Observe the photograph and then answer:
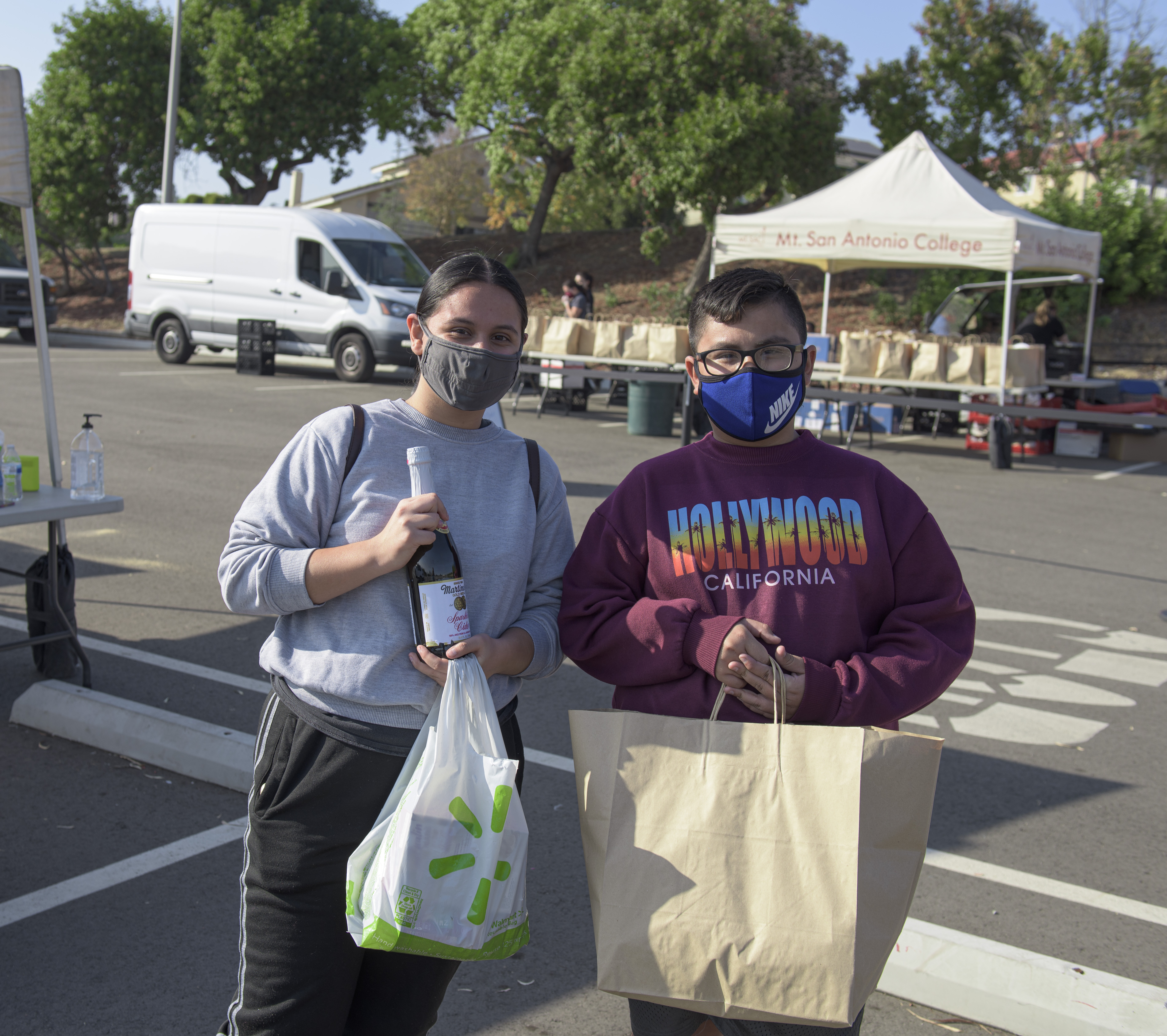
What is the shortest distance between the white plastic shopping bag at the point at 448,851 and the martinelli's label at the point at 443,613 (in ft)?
0.23

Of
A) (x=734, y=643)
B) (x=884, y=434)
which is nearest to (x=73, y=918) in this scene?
(x=734, y=643)

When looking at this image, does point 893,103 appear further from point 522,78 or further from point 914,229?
point 914,229

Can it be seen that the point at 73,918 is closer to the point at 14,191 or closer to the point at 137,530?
the point at 14,191

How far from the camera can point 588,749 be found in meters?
1.81

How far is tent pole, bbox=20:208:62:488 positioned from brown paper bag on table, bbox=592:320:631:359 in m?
11.5

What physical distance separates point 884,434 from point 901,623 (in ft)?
48.7

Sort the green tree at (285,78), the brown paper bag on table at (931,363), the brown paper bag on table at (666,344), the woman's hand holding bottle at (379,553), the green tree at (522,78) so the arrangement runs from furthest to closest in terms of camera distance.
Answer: the green tree at (285,78) < the green tree at (522,78) < the brown paper bag on table at (666,344) < the brown paper bag on table at (931,363) < the woman's hand holding bottle at (379,553)

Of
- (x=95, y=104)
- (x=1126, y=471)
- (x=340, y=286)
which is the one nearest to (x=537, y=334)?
(x=340, y=286)

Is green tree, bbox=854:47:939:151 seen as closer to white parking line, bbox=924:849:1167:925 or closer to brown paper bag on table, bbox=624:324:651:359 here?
brown paper bag on table, bbox=624:324:651:359

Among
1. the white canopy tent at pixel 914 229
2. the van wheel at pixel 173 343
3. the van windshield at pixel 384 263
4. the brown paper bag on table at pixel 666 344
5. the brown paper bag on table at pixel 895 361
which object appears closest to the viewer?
the white canopy tent at pixel 914 229

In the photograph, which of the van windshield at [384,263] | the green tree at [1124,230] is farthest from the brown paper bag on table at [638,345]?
the green tree at [1124,230]

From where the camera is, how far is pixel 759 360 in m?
2.00

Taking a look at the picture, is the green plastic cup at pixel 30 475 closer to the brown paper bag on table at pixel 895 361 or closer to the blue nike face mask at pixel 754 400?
the blue nike face mask at pixel 754 400

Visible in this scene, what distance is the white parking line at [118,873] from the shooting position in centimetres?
320
